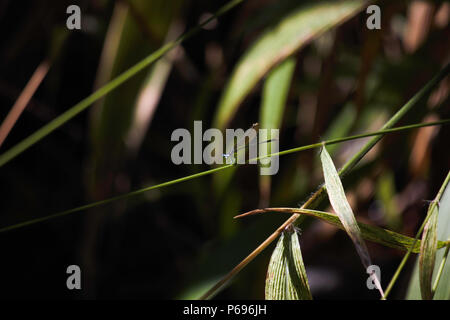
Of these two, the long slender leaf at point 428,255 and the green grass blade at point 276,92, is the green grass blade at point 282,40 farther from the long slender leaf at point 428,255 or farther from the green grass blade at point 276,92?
the long slender leaf at point 428,255

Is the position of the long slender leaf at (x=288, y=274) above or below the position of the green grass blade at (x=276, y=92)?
below

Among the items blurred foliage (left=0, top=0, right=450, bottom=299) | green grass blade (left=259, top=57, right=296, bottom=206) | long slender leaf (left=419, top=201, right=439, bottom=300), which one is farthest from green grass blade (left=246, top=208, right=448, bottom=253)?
green grass blade (left=259, top=57, right=296, bottom=206)

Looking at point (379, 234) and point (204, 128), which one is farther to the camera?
point (204, 128)

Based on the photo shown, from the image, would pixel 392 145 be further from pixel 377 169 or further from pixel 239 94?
pixel 239 94

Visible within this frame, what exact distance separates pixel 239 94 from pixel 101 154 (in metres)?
0.27

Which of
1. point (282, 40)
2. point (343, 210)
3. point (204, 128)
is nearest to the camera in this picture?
point (343, 210)

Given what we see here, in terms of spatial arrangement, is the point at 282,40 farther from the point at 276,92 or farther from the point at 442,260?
the point at 442,260

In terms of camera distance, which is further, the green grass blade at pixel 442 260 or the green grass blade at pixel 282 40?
the green grass blade at pixel 282 40

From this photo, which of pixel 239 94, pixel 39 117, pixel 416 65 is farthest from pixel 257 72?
pixel 39 117

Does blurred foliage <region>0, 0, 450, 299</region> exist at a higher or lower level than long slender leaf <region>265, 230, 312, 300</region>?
higher

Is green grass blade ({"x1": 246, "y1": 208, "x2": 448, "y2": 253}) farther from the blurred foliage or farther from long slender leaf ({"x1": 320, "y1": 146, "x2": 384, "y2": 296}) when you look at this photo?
the blurred foliage

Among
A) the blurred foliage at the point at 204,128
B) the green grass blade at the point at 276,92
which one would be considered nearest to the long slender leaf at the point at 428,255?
the blurred foliage at the point at 204,128

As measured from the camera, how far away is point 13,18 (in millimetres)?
991

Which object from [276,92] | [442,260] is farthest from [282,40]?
[442,260]
